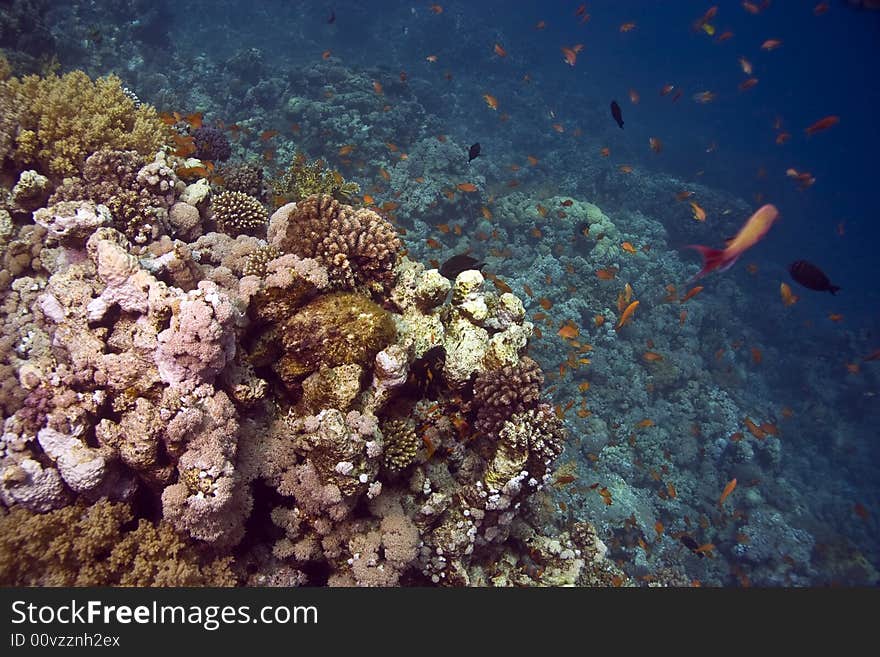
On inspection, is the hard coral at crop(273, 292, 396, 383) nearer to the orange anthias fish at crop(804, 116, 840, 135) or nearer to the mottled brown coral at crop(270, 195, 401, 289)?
the mottled brown coral at crop(270, 195, 401, 289)

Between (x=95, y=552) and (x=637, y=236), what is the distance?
2118 cm

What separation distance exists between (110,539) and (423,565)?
8.99 feet

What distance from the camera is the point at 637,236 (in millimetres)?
20000

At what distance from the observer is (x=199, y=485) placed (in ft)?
10.2

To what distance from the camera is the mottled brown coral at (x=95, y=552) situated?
283 cm

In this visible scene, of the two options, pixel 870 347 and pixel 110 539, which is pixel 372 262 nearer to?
pixel 110 539

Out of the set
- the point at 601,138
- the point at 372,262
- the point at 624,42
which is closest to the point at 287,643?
the point at 372,262

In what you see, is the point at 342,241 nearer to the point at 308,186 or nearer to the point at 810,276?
the point at 308,186

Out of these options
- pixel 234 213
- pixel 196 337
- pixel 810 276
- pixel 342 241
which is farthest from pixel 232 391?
pixel 810 276

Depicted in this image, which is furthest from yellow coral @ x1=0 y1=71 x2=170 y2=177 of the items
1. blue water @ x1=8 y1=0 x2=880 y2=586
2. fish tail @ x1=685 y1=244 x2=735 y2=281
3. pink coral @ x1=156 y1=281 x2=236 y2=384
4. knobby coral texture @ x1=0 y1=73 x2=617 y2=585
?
blue water @ x1=8 y1=0 x2=880 y2=586

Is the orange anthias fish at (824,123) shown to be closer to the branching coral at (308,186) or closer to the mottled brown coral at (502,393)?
the branching coral at (308,186)

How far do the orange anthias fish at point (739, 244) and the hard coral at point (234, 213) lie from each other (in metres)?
4.94

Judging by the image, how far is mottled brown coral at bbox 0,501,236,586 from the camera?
2.83m

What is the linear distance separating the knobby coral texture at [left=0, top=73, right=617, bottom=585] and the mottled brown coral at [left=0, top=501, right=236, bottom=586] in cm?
1
